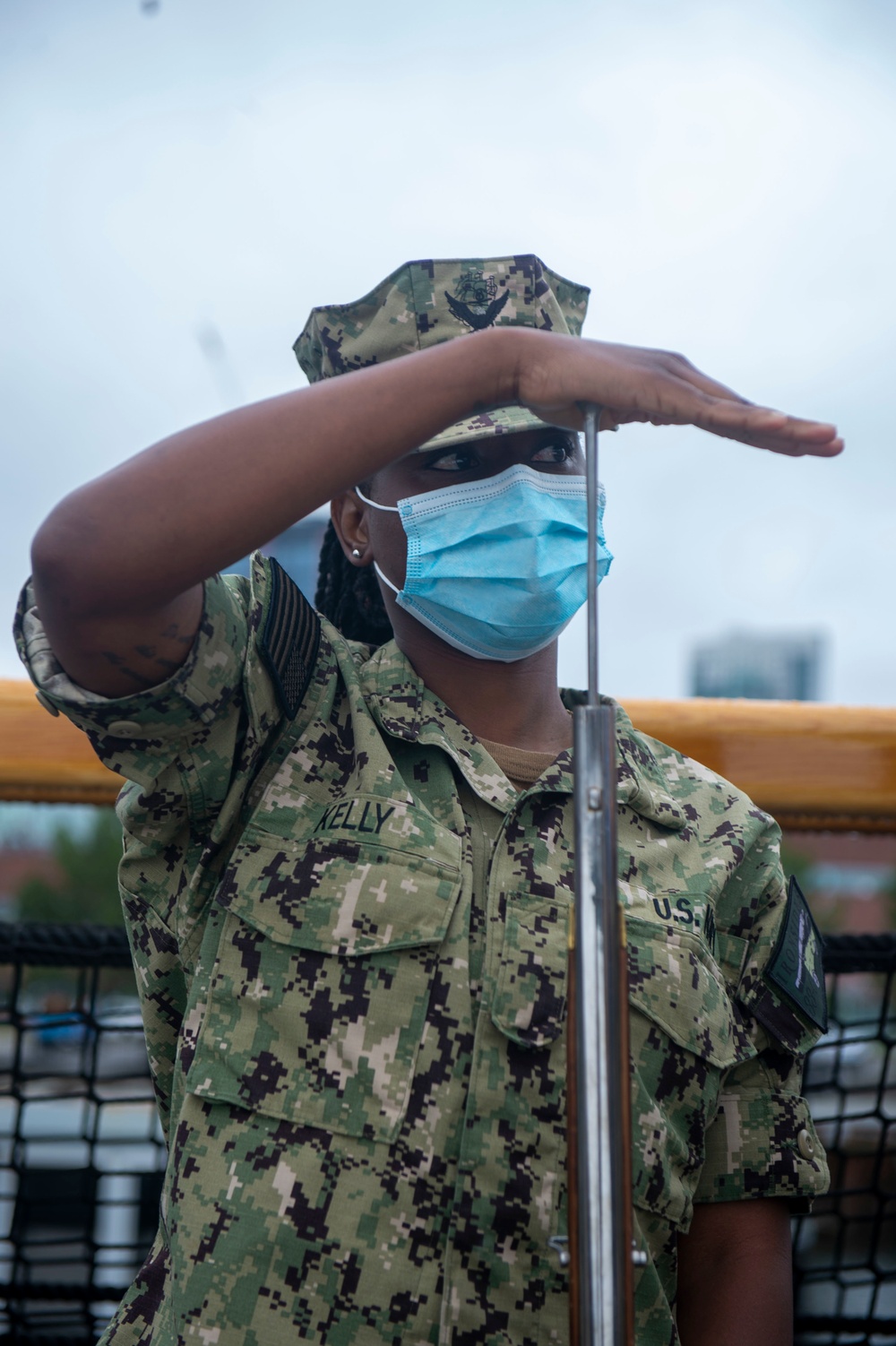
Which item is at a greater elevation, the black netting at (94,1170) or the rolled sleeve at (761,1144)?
the rolled sleeve at (761,1144)

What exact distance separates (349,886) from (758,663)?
81.3m

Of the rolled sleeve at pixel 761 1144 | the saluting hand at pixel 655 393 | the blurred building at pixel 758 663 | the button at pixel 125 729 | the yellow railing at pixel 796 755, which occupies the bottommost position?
the blurred building at pixel 758 663

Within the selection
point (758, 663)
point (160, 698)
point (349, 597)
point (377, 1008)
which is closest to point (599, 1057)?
point (377, 1008)

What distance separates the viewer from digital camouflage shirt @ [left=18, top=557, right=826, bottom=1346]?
142 centimetres

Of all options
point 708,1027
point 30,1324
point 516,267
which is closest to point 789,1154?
point 708,1027

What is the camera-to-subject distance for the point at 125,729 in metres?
1.39

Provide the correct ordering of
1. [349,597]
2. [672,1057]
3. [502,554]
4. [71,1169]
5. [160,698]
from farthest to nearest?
1. [71,1169]
2. [349,597]
3. [502,554]
4. [672,1057]
5. [160,698]

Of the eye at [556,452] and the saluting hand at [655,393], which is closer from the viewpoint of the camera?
the saluting hand at [655,393]

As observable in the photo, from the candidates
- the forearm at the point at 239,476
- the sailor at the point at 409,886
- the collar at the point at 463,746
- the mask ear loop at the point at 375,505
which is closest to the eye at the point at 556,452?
the sailor at the point at 409,886

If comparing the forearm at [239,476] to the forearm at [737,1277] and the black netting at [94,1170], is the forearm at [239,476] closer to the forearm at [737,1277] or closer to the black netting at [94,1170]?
the forearm at [737,1277]

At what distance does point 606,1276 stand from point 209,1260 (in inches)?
25.7

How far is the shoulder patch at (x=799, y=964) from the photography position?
1.74m

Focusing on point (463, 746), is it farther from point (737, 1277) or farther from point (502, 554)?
point (737, 1277)

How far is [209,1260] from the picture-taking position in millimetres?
1412
